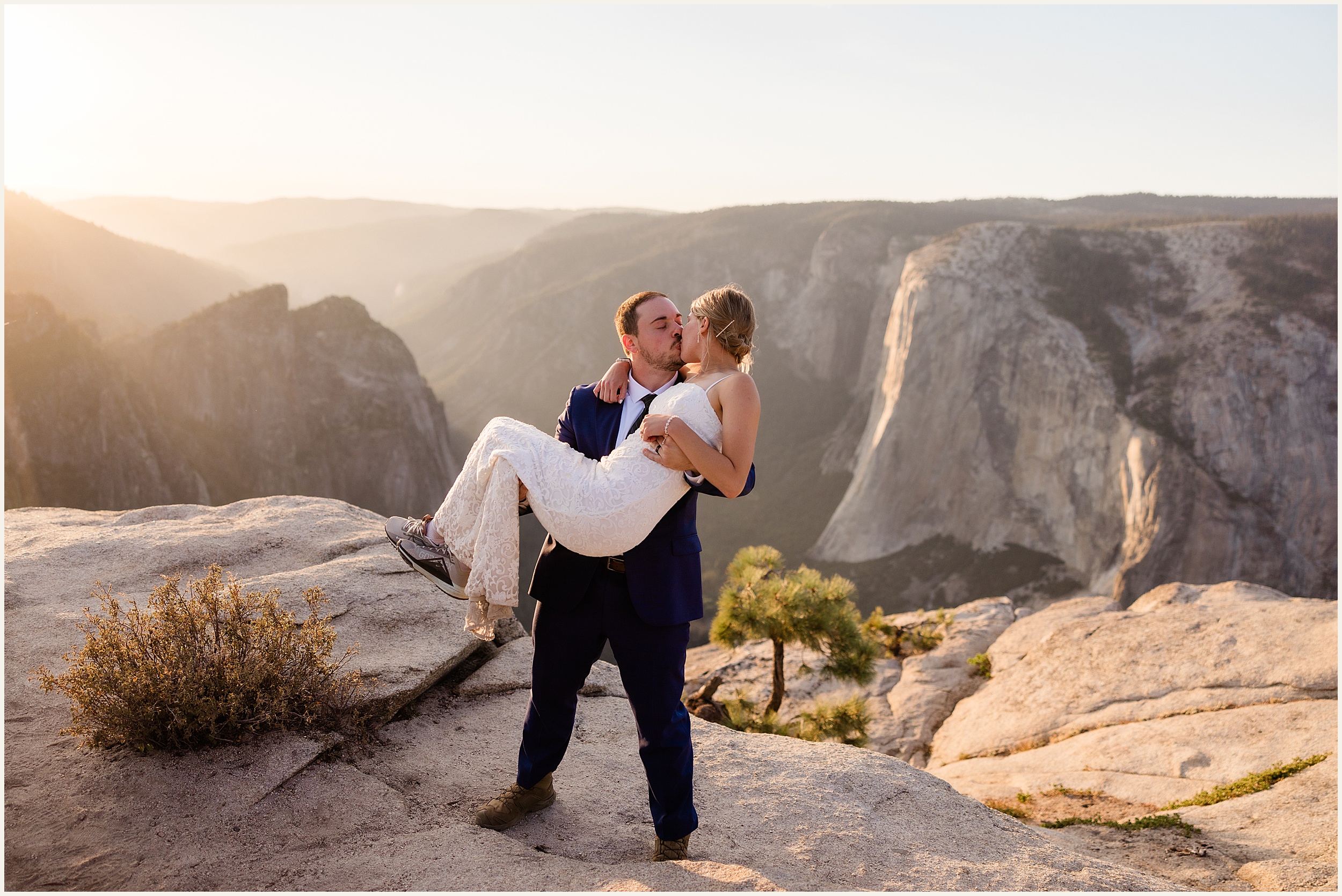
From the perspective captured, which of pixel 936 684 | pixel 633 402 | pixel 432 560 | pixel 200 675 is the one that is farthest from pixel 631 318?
pixel 936 684

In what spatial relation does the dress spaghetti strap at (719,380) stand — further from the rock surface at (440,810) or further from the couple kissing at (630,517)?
the rock surface at (440,810)

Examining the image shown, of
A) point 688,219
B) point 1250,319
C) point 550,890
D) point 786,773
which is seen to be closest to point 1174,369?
point 1250,319

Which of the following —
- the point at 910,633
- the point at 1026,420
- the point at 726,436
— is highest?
the point at 726,436

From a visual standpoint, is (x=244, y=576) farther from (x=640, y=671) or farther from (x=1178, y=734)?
(x=1178, y=734)

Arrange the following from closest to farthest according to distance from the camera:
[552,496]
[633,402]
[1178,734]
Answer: [552,496]
[633,402]
[1178,734]

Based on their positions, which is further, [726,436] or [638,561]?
[638,561]

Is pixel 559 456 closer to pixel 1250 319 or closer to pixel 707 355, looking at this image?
pixel 707 355

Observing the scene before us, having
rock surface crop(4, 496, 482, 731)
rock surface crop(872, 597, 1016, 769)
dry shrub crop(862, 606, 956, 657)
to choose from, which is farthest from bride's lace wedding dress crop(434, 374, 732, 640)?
dry shrub crop(862, 606, 956, 657)
